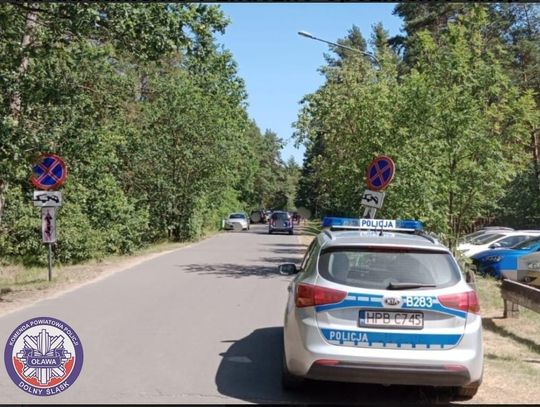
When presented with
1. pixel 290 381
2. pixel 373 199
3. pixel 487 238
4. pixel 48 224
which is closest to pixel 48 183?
pixel 48 224

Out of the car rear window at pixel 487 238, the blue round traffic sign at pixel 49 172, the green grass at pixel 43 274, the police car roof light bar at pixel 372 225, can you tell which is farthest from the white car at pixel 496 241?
the police car roof light bar at pixel 372 225

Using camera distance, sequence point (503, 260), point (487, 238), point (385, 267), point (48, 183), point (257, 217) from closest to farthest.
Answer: point (385, 267), point (48, 183), point (503, 260), point (487, 238), point (257, 217)

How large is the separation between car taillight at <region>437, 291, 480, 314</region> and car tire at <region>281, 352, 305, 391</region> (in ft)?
4.95

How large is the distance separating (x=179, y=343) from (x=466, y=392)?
3.74m

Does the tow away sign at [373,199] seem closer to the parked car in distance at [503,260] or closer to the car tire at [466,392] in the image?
the parked car in distance at [503,260]

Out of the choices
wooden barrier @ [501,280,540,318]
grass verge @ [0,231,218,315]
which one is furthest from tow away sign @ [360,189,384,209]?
grass verge @ [0,231,218,315]

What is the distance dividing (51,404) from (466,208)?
12.6 m

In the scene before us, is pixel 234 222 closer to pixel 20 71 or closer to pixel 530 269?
pixel 530 269

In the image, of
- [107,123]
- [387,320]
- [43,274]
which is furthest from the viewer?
[107,123]

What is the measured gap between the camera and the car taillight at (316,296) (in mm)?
5715

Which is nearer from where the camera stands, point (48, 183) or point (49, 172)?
point (49, 172)

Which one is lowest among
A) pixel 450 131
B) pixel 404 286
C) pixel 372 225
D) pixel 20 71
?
pixel 404 286

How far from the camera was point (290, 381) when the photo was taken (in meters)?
6.12

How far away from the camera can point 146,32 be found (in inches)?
468
